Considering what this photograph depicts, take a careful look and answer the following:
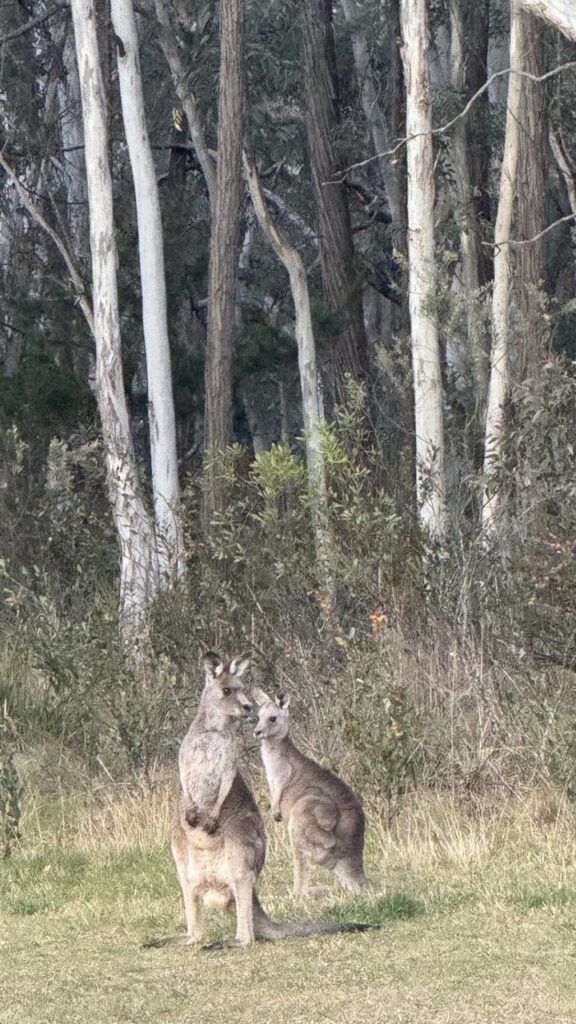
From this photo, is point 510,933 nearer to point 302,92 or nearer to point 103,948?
point 103,948

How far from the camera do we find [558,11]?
8.55 m

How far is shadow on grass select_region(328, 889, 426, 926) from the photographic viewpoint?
6543mm

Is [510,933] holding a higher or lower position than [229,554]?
lower

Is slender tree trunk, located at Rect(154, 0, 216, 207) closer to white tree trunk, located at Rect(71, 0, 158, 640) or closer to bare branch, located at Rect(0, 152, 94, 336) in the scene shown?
bare branch, located at Rect(0, 152, 94, 336)

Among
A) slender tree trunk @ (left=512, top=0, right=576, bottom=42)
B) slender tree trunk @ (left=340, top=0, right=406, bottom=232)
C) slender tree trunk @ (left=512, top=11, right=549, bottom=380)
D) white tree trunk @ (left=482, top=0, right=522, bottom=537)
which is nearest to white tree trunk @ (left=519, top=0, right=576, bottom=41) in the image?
slender tree trunk @ (left=512, top=0, right=576, bottom=42)

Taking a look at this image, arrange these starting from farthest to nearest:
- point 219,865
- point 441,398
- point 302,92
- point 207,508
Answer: point 302,92, point 207,508, point 441,398, point 219,865

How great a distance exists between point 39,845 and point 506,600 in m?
3.22

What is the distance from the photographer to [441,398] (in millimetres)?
12797

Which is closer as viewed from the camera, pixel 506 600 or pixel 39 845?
pixel 39 845

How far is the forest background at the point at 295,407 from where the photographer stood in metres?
9.73

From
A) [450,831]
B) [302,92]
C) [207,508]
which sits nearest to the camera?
[450,831]

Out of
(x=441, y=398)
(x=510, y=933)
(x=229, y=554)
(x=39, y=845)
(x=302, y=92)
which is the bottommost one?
(x=510, y=933)

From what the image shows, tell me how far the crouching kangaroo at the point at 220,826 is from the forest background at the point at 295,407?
2.37 metres

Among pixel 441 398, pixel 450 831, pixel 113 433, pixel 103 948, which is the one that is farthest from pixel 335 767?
pixel 113 433
